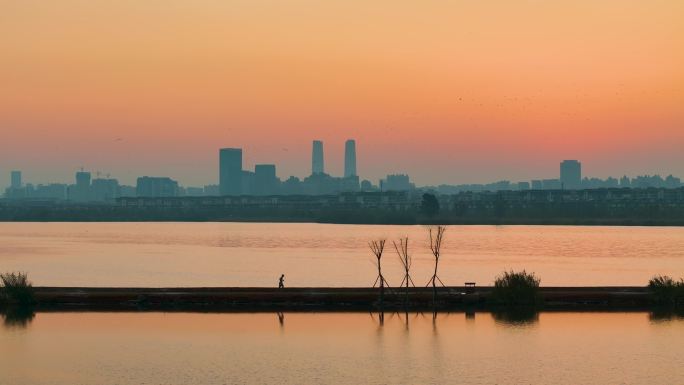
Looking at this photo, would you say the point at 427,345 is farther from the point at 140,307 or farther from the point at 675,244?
the point at 675,244

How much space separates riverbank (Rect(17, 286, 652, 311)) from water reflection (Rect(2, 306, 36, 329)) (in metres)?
1.14

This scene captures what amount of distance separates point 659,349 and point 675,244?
105 metres

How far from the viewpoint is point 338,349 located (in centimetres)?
4494

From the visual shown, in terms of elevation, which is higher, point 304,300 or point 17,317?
point 304,300

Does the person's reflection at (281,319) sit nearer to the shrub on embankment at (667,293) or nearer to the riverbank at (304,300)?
the riverbank at (304,300)

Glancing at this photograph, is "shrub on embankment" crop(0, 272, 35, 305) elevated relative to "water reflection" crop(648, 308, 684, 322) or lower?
elevated

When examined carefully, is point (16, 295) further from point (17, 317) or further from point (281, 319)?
point (281, 319)

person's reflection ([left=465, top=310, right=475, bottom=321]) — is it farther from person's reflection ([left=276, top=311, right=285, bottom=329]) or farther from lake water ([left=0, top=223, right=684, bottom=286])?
lake water ([left=0, top=223, right=684, bottom=286])

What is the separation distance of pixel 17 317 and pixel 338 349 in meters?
17.4

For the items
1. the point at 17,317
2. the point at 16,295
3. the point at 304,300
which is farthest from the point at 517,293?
the point at 16,295

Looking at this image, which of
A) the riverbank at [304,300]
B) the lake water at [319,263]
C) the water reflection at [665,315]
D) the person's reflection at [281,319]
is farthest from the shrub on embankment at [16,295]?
the water reflection at [665,315]

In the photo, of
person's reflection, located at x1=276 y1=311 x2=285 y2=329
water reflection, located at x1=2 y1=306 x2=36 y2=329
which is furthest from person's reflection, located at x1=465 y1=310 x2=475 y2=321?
water reflection, located at x1=2 y1=306 x2=36 y2=329

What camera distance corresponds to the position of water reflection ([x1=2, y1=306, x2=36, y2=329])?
5078 centimetres

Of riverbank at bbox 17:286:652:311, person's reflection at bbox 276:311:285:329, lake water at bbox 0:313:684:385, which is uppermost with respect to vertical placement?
riverbank at bbox 17:286:652:311
